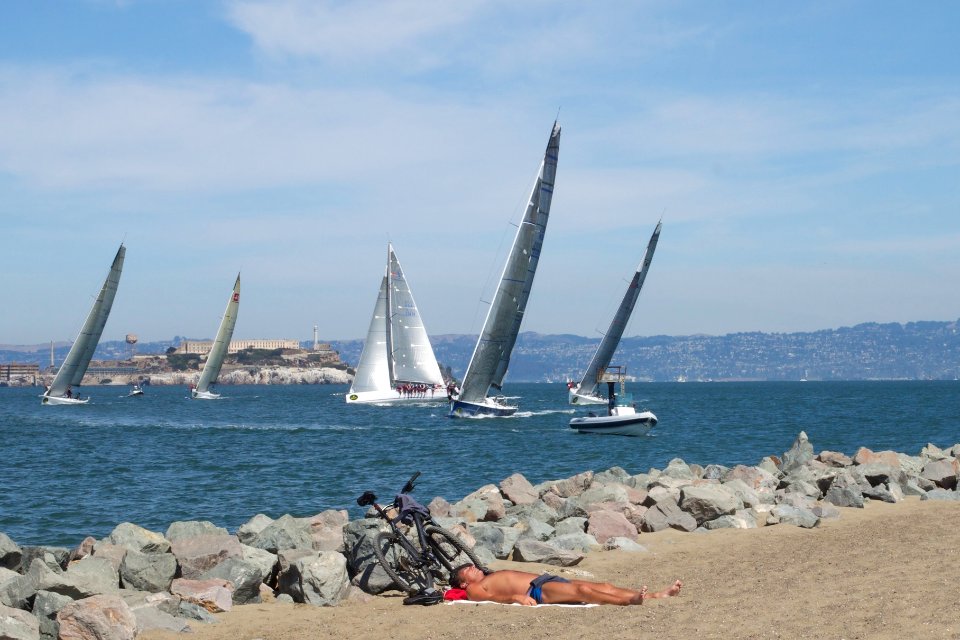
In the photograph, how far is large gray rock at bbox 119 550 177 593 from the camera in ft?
37.2

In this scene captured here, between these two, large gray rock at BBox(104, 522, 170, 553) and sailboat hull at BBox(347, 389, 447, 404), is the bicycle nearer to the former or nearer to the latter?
large gray rock at BBox(104, 522, 170, 553)

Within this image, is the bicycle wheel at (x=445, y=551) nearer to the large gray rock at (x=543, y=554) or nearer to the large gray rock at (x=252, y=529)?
the large gray rock at (x=543, y=554)

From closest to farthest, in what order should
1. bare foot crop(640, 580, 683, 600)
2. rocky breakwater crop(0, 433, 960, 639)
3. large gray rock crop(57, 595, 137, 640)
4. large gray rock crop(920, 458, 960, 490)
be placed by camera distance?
large gray rock crop(57, 595, 137, 640) → rocky breakwater crop(0, 433, 960, 639) → bare foot crop(640, 580, 683, 600) → large gray rock crop(920, 458, 960, 490)

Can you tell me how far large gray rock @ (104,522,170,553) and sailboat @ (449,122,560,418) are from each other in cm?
3782

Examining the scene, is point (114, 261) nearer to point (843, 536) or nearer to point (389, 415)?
point (389, 415)

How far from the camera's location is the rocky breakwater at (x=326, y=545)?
10047 mm

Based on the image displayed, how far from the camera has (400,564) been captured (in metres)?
11.5

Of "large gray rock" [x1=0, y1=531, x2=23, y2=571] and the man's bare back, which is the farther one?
Answer: "large gray rock" [x1=0, y1=531, x2=23, y2=571]

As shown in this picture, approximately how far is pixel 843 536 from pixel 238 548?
786 cm

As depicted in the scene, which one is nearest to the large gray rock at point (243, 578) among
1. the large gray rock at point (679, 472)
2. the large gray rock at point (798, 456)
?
the large gray rock at point (679, 472)

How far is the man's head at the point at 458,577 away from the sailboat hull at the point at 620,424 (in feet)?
113

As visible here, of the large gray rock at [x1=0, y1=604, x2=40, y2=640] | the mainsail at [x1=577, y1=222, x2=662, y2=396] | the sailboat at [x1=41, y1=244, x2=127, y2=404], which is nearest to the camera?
the large gray rock at [x1=0, y1=604, x2=40, y2=640]

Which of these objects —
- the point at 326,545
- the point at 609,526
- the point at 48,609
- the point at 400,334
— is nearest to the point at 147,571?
the point at 48,609

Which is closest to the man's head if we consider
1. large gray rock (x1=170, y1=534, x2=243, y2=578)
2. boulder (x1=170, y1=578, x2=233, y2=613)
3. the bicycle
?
the bicycle
